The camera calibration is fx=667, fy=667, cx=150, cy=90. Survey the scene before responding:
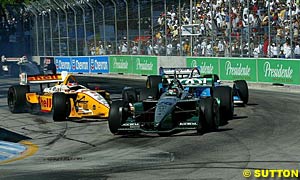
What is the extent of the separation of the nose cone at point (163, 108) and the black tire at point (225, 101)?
2193mm

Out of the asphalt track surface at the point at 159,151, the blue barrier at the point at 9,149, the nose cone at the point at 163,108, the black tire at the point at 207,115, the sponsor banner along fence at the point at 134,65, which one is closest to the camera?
the asphalt track surface at the point at 159,151

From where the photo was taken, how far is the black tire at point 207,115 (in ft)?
46.4

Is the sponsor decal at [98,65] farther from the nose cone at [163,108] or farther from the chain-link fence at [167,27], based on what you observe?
the nose cone at [163,108]

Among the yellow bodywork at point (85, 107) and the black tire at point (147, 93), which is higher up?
the black tire at point (147, 93)

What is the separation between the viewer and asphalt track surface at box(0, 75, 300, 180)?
10.1 m

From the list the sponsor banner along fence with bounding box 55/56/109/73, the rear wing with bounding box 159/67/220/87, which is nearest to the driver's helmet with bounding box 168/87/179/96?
the rear wing with bounding box 159/67/220/87

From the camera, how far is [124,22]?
40156mm

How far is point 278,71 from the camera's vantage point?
2669 cm

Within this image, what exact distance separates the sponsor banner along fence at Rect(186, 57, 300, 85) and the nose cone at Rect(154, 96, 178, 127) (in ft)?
40.1

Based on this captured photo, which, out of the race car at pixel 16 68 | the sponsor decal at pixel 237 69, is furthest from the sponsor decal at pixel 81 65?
the sponsor decal at pixel 237 69

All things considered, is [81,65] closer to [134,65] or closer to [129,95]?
[134,65]

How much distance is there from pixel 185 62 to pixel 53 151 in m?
21.7

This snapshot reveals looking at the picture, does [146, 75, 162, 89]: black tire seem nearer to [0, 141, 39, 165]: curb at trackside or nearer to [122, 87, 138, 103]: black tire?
[122, 87, 138, 103]: black tire

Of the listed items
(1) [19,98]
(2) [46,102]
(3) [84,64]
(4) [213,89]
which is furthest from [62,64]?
(4) [213,89]
